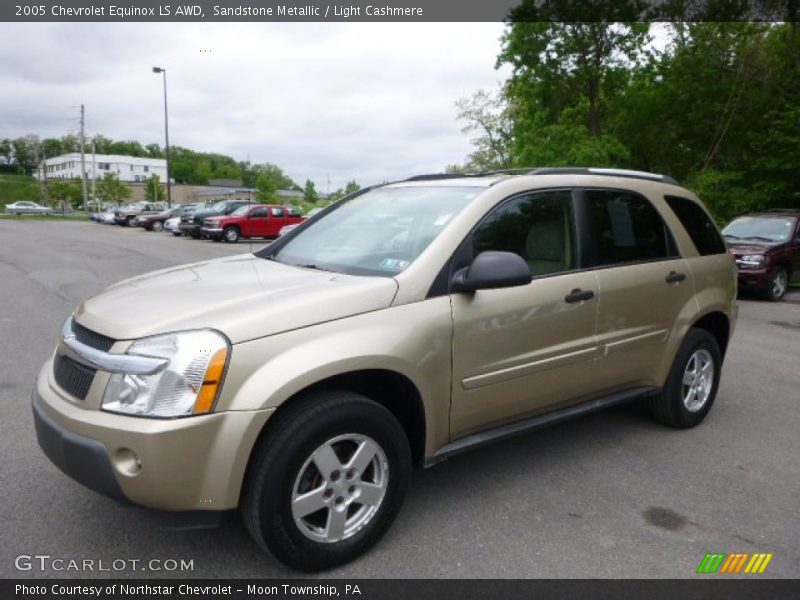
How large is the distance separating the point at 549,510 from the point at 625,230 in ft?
6.21

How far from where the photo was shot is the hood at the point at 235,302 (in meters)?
2.60

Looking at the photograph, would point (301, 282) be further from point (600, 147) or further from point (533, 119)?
point (533, 119)

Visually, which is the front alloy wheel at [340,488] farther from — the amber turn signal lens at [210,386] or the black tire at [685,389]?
the black tire at [685,389]

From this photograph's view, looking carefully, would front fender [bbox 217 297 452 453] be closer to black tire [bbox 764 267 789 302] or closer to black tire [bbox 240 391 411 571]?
black tire [bbox 240 391 411 571]

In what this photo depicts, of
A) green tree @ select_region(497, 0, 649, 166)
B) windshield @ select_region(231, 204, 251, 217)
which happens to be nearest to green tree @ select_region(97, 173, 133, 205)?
windshield @ select_region(231, 204, 251, 217)

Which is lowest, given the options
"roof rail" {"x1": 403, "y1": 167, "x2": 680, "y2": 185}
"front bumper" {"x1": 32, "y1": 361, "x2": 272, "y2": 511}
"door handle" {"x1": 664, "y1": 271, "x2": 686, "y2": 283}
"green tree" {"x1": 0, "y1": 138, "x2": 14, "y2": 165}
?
"front bumper" {"x1": 32, "y1": 361, "x2": 272, "y2": 511}

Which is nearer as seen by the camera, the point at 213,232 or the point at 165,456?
the point at 165,456

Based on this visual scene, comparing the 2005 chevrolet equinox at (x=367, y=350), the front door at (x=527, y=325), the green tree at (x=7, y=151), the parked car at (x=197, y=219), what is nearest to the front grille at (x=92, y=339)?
the 2005 chevrolet equinox at (x=367, y=350)

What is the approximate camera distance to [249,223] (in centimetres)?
2673

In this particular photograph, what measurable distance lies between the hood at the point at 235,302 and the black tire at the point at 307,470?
385 millimetres

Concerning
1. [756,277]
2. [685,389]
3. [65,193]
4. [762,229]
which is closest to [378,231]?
[685,389]

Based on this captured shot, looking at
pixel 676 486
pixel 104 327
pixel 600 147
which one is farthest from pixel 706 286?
pixel 600 147

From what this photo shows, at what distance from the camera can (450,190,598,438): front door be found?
318cm

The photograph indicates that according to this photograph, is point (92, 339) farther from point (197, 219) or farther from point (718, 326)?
point (197, 219)
